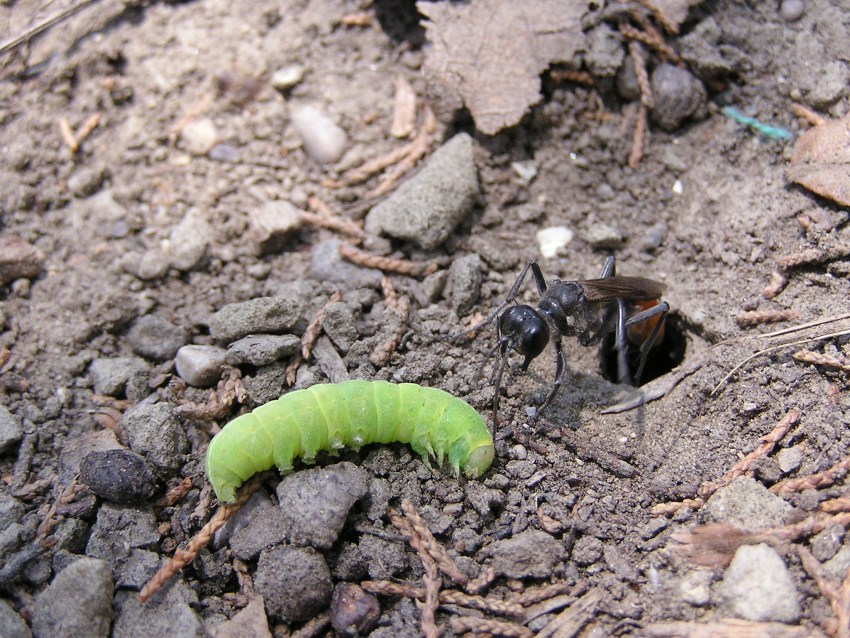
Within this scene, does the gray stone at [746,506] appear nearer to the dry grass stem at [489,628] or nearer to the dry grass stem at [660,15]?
the dry grass stem at [489,628]

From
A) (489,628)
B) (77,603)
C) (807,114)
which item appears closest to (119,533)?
(77,603)

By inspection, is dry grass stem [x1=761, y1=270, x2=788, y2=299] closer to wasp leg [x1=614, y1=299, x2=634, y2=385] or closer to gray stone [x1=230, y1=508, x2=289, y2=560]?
wasp leg [x1=614, y1=299, x2=634, y2=385]

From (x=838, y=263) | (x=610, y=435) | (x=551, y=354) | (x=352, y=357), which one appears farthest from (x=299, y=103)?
(x=838, y=263)

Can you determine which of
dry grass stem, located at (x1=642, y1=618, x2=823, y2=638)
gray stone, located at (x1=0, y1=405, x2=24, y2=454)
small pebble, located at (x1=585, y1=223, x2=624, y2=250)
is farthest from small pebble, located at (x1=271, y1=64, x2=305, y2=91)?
dry grass stem, located at (x1=642, y1=618, x2=823, y2=638)

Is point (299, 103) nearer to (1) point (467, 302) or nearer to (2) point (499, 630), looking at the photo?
(1) point (467, 302)

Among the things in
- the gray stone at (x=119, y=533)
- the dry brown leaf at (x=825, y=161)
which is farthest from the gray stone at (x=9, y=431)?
the dry brown leaf at (x=825, y=161)
